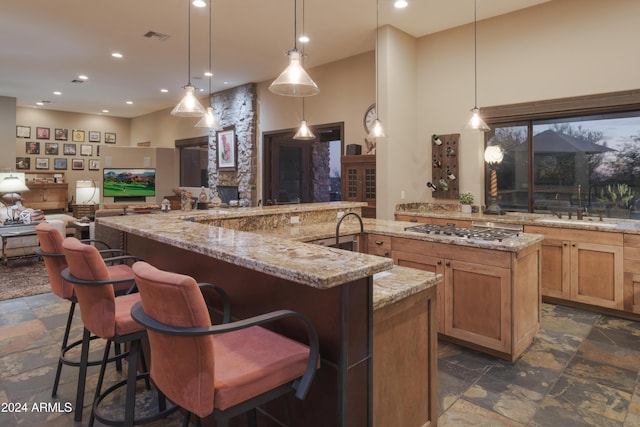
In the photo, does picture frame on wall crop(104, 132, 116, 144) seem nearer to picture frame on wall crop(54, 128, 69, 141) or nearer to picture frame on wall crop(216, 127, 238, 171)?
picture frame on wall crop(54, 128, 69, 141)

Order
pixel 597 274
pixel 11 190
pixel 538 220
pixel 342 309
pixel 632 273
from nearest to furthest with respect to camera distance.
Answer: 1. pixel 342 309
2. pixel 632 273
3. pixel 597 274
4. pixel 538 220
5. pixel 11 190

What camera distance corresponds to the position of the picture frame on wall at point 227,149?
8.16 m

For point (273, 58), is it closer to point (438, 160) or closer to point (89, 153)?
point (438, 160)

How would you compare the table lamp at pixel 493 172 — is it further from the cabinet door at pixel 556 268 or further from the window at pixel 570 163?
the cabinet door at pixel 556 268

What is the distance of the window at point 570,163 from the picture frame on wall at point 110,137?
1118cm

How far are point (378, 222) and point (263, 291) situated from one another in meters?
2.51

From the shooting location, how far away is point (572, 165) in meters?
4.62

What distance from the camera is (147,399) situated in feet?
7.63

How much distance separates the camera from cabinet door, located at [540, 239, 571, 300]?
156 inches

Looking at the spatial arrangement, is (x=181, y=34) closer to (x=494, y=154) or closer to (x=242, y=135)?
(x=242, y=135)

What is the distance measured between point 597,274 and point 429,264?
194cm

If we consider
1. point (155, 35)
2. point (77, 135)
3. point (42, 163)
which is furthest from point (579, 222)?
point (42, 163)

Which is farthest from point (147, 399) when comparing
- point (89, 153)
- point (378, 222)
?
point (89, 153)

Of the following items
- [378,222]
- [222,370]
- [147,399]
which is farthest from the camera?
[378,222]
